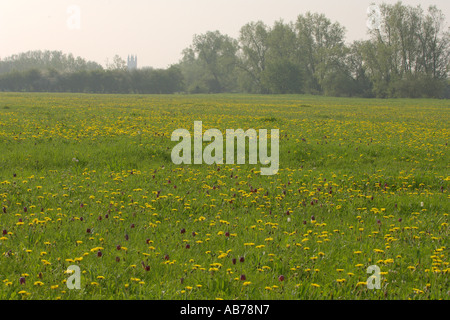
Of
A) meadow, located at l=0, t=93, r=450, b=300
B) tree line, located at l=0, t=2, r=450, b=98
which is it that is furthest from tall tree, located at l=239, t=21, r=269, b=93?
meadow, located at l=0, t=93, r=450, b=300

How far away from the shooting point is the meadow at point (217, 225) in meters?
5.21

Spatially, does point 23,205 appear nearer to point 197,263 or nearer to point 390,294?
point 197,263

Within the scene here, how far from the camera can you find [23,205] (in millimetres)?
8352

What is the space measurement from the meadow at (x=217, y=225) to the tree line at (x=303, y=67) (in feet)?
287

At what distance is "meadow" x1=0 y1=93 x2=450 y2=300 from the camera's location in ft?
17.1

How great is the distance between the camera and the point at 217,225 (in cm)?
751

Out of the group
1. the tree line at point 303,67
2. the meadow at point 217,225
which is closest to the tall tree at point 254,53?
the tree line at point 303,67

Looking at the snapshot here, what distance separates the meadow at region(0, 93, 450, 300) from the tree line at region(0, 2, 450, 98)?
87540 mm

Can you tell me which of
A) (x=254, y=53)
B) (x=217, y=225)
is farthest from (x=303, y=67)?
(x=217, y=225)

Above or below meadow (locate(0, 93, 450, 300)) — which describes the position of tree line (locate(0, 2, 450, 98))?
above

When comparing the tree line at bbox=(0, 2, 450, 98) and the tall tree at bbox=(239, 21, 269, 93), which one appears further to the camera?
the tall tree at bbox=(239, 21, 269, 93)

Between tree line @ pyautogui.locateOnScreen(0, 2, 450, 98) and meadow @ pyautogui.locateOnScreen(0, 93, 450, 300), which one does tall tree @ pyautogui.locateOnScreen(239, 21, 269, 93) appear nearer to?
tree line @ pyautogui.locateOnScreen(0, 2, 450, 98)

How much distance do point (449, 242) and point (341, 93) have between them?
3922 inches
